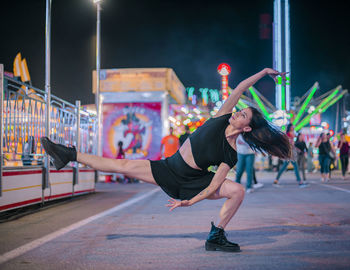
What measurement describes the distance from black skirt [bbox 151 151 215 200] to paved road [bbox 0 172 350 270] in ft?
1.80

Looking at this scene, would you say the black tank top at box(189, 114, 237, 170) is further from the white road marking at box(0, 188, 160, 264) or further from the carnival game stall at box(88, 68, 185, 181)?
the carnival game stall at box(88, 68, 185, 181)

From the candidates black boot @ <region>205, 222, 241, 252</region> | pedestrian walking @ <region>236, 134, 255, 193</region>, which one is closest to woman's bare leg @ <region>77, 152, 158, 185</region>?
black boot @ <region>205, 222, 241, 252</region>

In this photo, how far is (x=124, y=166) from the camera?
15.6 feet

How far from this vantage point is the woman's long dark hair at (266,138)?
4684 mm

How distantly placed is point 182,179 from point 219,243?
0.73 meters

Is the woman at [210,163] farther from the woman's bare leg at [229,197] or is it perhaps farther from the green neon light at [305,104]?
the green neon light at [305,104]

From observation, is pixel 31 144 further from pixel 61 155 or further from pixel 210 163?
pixel 210 163

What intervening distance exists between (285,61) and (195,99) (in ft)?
56.8

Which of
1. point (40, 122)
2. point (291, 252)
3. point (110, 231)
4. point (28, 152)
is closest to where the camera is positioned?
point (291, 252)

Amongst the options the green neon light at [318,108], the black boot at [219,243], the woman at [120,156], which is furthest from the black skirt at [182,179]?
the green neon light at [318,108]

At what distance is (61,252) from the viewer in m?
4.25

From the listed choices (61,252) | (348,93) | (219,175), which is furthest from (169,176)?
(348,93)

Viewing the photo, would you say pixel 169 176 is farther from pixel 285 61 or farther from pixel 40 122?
pixel 285 61

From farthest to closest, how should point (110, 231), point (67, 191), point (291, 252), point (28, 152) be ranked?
point (67, 191) < point (28, 152) < point (110, 231) < point (291, 252)
